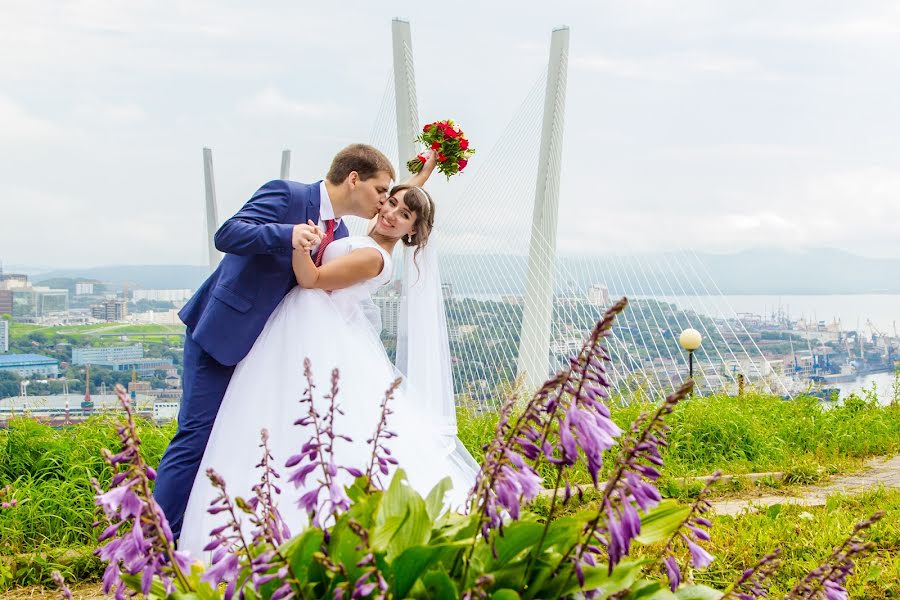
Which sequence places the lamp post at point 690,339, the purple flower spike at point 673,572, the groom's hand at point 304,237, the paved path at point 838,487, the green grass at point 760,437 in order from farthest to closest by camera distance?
the lamp post at point 690,339 < the green grass at point 760,437 < the paved path at point 838,487 < the groom's hand at point 304,237 < the purple flower spike at point 673,572

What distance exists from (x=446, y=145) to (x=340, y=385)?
1382mm

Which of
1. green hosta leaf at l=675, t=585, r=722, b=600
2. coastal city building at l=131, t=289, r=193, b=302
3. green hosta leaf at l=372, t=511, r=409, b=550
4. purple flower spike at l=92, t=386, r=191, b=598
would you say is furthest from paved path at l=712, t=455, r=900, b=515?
coastal city building at l=131, t=289, r=193, b=302

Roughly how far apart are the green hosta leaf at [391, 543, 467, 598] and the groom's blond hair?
2.17 meters

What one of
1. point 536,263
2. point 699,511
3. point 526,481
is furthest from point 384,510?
point 536,263

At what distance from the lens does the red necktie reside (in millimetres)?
3436

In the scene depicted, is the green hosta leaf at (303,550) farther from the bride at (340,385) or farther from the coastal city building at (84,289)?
the coastal city building at (84,289)

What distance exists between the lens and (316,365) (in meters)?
3.19

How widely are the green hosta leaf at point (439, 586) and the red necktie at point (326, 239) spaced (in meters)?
2.18

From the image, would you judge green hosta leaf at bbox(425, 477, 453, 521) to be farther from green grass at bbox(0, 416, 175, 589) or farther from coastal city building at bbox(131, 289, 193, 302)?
coastal city building at bbox(131, 289, 193, 302)

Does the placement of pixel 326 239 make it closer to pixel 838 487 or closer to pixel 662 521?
pixel 662 521

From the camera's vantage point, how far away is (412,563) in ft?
4.56

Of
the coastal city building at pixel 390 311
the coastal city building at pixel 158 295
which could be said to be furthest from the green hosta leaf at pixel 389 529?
the coastal city building at pixel 158 295

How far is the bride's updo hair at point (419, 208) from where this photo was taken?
3.41 meters

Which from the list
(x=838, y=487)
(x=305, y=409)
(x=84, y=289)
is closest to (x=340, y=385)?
(x=305, y=409)
